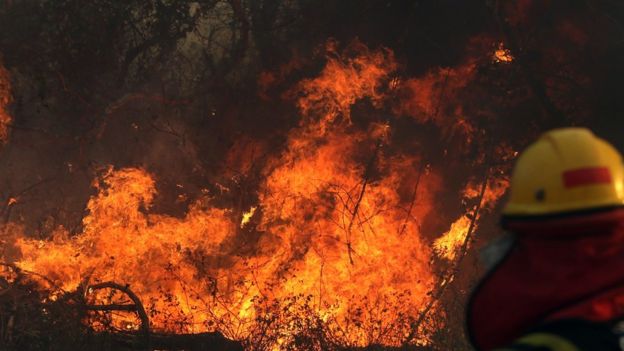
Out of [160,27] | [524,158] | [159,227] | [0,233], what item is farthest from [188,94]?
[524,158]

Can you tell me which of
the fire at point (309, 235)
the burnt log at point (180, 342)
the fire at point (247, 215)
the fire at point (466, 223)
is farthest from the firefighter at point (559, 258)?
the fire at point (247, 215)

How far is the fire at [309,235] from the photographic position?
9.79 m

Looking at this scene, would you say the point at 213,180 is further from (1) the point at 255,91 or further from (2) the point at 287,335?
(2) the point at 287,335

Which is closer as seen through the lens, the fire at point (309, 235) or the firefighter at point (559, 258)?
the firefighter at point (559, 258)

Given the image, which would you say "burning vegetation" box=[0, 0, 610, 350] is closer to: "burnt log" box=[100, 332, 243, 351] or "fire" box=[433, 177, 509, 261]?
"fire" box=[433, 177, 509, 261]

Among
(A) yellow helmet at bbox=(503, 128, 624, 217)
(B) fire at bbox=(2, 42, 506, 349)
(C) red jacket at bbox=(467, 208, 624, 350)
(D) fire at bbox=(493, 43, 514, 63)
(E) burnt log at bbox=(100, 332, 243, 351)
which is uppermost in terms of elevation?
(D) fire at bbox=(493, 43, 514, 63)

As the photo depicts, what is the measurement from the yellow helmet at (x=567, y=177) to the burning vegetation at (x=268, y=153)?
24.3 feet

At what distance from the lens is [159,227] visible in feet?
35.1

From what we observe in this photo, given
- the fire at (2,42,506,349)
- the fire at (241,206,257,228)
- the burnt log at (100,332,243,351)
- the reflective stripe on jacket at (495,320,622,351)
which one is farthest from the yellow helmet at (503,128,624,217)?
the fire at (241,206,257,228)

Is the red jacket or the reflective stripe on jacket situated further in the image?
the red jacket

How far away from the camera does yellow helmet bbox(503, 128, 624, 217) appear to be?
162cm

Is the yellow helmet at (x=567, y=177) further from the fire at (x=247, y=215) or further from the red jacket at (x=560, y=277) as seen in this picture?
the fire at (x=247, y=215)

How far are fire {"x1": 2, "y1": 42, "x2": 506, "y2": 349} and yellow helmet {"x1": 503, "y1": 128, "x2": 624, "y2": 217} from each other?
6990mm

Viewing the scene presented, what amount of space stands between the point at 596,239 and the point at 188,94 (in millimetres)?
12383
